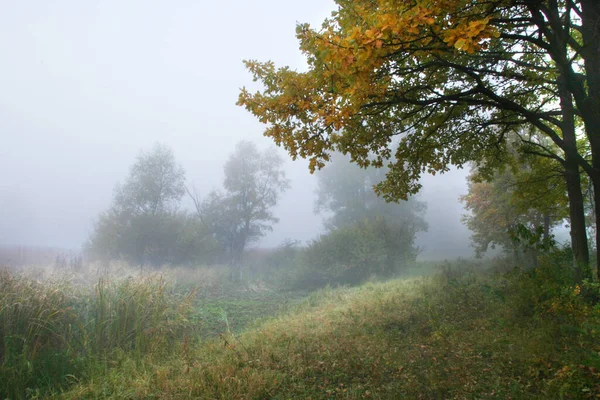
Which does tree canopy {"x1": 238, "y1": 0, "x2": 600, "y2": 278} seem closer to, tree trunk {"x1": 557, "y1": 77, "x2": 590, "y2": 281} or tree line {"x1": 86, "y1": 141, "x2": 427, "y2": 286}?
tree trunk {"x1": 557, "y1": 77, "x2": 590, "y2": 281}

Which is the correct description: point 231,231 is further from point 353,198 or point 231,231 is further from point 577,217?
point 577,217

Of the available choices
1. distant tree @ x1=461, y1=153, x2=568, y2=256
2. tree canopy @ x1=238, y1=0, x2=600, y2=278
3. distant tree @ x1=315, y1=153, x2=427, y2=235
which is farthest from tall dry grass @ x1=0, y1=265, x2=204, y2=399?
distant tree @ x1=315, y1=153, x2=427, y2=235

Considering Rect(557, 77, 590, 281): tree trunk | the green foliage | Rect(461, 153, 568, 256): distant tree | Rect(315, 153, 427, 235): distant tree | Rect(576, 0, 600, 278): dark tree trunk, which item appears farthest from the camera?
Rect(315, 153, 427, 235): distant tree

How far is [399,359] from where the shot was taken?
4.83 m

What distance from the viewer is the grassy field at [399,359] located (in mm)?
3904

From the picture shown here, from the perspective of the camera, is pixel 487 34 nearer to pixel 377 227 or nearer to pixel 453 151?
pixel 453 151

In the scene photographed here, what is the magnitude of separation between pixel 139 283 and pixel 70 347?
2315mm

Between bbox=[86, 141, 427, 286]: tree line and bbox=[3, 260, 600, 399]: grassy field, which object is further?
bbox=[86, 141, 427, 286]: tree line

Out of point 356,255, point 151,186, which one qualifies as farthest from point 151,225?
point 356,255

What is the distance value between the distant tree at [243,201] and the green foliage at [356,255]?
586 cm

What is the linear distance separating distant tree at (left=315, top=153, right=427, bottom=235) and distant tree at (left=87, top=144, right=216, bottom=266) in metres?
13.2

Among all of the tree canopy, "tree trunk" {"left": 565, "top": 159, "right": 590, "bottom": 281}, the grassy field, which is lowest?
the grassy field

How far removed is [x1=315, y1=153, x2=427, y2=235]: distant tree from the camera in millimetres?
30641

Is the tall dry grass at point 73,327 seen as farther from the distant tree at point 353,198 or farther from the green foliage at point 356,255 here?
the distant tree at point 353,198
